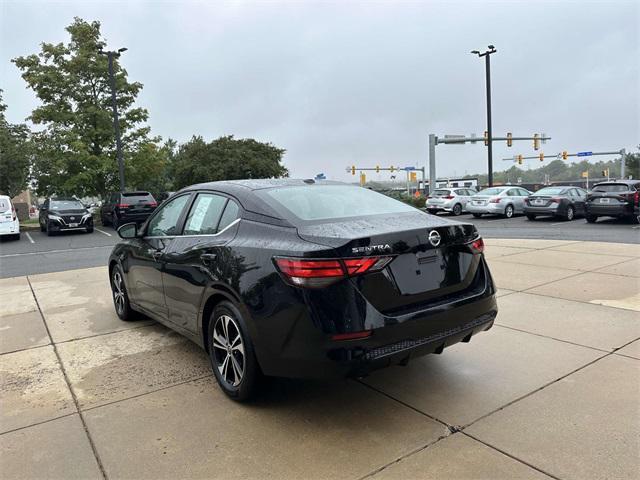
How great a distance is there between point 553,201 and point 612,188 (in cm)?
251

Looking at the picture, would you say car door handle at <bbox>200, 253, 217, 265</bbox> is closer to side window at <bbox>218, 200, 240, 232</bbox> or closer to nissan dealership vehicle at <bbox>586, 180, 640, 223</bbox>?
side window at <bbox>218, 200, 240, 232</bbox>

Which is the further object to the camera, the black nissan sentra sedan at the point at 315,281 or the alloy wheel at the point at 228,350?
the alloy wheel at the point at 228,350

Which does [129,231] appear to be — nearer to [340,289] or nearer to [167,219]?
Result: [167,219]

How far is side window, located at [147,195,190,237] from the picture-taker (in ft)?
14.8

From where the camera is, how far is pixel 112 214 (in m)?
22.1

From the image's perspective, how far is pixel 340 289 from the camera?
291 centimetres

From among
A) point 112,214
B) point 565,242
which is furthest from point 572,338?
point 112,214

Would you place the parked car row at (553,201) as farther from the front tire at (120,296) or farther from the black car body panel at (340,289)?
the front tire at (120,296)

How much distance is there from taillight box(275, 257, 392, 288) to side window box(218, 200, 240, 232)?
941 millimetres

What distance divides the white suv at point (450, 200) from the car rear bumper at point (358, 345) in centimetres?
2273

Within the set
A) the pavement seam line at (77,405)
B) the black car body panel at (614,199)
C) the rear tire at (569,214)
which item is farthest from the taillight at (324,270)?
the rear tire at (569,214)

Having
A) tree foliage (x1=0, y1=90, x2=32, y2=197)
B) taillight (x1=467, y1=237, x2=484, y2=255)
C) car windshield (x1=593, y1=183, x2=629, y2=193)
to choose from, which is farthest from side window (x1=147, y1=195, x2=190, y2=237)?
tree foliage (x1=0, y1=90, x2=32, y2=197)

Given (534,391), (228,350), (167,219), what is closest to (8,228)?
(167,219)

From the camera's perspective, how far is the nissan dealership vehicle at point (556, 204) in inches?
758
